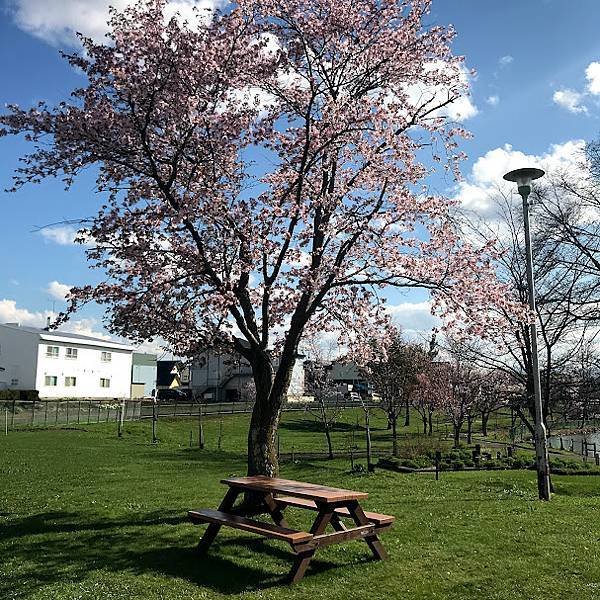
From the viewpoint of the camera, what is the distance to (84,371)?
5472 cm

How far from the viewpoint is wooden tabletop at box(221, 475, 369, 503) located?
6.69 meters

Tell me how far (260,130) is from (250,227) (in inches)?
86.9

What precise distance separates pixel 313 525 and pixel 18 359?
5024 centimetres

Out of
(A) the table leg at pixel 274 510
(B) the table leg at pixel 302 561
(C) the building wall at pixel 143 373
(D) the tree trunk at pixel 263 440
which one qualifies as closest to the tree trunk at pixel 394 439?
(D) the tree trunk at pixel 263 440

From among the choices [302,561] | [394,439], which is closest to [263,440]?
[302,561]

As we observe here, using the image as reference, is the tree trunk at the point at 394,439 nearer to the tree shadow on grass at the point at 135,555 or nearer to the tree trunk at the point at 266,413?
the tree trunk at the point at 266,413

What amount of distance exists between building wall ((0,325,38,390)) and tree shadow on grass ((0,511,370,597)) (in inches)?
1761

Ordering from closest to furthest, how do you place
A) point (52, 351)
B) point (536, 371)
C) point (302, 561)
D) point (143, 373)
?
point (302, 561), point (536, 371), point (52, 351), point (143, 373)

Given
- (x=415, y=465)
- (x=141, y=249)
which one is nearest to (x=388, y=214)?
(x=141, y=249)

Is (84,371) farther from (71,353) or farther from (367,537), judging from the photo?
(367,537)

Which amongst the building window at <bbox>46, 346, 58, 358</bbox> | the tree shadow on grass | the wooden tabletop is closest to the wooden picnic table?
the wooden tabletop

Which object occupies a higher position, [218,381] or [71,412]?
[218,381]

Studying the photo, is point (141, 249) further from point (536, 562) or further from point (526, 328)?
point (526, 328)

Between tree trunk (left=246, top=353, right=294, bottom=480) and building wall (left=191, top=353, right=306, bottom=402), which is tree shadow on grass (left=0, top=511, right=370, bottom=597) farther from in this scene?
building wall (left=191, top=353, right=306, bottom=402)
